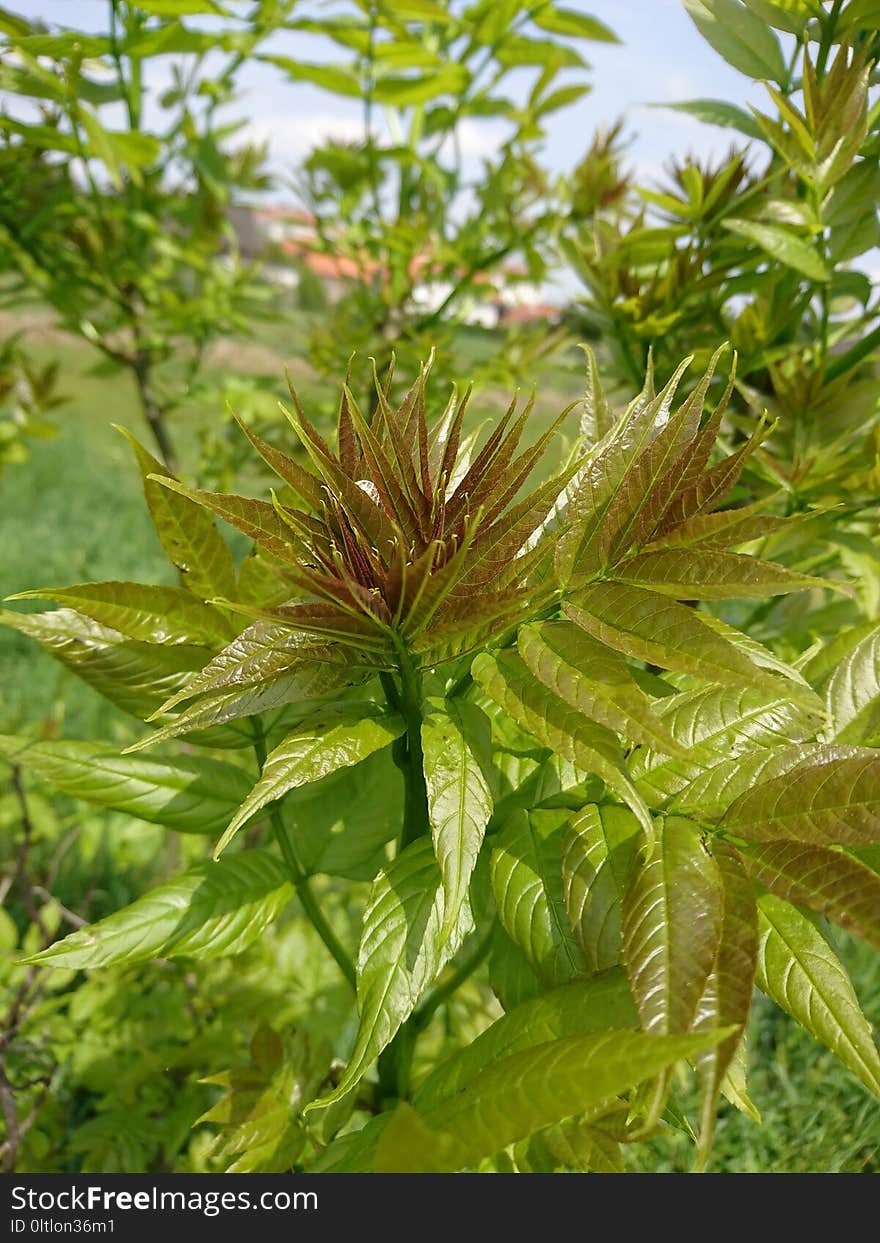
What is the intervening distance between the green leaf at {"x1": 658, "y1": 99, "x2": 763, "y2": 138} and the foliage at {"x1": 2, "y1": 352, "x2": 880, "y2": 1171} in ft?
1.89

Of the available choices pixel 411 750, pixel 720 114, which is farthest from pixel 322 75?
pixel 411 750

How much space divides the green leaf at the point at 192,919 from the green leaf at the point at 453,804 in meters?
0.32

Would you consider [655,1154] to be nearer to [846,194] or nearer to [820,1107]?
[820,1107]

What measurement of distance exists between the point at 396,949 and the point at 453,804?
0.14m

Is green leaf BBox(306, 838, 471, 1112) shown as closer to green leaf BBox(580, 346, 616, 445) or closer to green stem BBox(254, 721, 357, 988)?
green stem BBox(254, 721, 357, 988)

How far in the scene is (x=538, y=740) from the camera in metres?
0.65

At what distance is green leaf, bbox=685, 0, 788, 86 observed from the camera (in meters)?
0.99

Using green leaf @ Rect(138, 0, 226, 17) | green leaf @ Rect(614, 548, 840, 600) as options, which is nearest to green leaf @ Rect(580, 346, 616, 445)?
green leaf @ Rect(614, 548, 840, 600)

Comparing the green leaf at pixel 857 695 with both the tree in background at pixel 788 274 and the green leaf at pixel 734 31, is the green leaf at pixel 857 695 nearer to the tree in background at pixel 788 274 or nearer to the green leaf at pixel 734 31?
the tree in background at pixel 788 274

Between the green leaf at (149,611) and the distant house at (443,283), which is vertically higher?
the distant house at (443,283)

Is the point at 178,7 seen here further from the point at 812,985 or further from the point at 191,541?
the point at 812,985

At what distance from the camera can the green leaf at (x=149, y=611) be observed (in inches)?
29.0

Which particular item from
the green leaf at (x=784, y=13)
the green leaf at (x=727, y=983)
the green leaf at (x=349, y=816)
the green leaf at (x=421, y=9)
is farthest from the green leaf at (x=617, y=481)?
the green leaf at (x=421, y=9)

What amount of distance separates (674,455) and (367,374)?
1.41 metres
